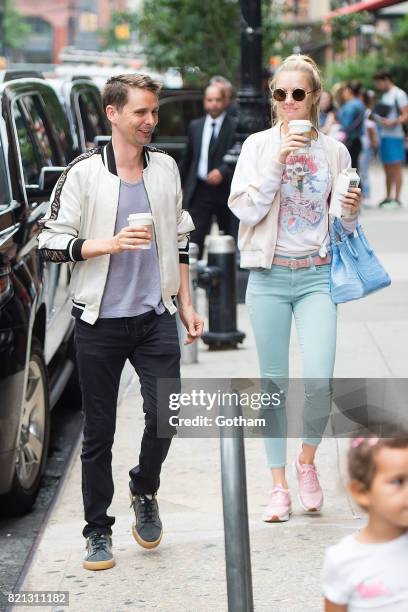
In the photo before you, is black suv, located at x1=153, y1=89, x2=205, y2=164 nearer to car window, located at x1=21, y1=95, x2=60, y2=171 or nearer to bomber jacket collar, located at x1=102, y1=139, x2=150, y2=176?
car window, located at x1=21, y1=95, x2=60, y2=171

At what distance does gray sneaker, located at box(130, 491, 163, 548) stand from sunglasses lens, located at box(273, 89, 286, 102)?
1.69 m

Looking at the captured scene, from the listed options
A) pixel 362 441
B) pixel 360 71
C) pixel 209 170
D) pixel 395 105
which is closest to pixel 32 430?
pixel 362 441

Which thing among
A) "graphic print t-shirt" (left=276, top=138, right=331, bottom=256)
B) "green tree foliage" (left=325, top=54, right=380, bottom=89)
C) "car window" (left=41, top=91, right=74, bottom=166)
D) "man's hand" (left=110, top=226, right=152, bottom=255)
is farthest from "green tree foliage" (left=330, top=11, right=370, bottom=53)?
"man's hand" (left=110, top=226, right=152, bottom=255)

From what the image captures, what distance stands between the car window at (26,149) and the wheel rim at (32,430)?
50.2 inches

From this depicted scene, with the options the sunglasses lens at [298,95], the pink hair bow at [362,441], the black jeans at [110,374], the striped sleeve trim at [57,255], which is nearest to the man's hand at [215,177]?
the sunglasses lens at [298,95]

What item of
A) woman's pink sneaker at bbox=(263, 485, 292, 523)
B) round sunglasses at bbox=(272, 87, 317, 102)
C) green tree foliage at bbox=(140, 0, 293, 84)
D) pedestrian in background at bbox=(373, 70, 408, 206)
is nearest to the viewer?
round sunglasses at bbox=(272, 87, 317, 102)

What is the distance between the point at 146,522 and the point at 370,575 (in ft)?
7.95

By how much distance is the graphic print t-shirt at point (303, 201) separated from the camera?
529 centimetres

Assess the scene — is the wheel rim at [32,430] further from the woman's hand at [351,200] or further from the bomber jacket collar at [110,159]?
the woman's hand at [351,200]

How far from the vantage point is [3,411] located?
5441 millimetres

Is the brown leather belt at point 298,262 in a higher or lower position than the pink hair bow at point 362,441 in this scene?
lower

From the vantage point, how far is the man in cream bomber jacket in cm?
526

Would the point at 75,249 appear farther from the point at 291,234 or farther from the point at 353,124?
the point at 353,124

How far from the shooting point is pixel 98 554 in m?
5.07
